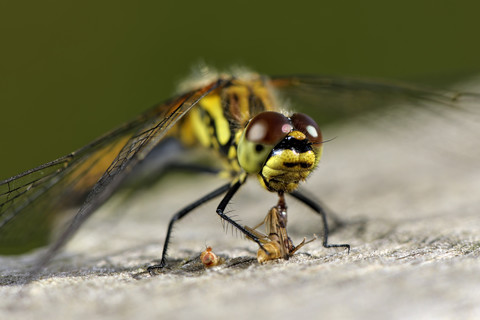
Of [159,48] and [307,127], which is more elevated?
[159,48]

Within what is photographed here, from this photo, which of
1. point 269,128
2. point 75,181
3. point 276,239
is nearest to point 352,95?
point 269,128

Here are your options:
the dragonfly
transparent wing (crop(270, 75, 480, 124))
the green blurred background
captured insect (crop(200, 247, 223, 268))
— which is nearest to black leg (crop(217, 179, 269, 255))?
the dragonfly

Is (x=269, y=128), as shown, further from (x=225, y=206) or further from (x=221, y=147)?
(x=221, y=147)

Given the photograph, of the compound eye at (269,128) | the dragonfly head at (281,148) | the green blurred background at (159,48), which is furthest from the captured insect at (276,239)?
the green blurred background at (159,48)

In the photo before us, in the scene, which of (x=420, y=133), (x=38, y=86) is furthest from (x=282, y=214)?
(x=38, y=86)

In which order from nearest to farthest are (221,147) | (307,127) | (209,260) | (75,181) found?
(209,260), (307,127), (75,181), (221,147)

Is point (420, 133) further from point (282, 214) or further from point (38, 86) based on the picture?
point (38, 86)

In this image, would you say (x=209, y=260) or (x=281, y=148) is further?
(x=281, y=148)

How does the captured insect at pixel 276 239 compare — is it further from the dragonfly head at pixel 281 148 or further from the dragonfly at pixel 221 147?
the dragonfly head at pixel 281 148

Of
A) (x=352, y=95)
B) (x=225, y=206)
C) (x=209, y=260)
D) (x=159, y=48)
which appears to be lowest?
(x=209, y=260)
